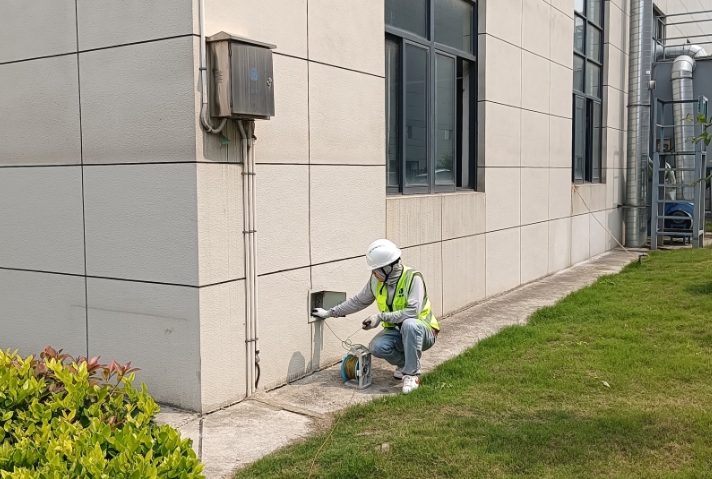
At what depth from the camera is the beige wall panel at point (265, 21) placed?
18.1 ft

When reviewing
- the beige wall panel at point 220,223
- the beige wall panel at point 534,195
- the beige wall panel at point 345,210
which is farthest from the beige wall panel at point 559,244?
the beige wall panel at point 220,223

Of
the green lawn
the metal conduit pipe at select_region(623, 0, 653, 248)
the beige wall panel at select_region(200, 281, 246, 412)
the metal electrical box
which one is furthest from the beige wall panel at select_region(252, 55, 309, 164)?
the metal conduit pipe at select_region(623, 0, 653, 248)

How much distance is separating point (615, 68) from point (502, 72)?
721 centimetres

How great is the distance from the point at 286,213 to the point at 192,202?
42.0 inches

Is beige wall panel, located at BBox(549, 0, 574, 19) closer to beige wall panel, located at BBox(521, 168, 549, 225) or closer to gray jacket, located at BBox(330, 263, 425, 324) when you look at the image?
beige wall panel, located at BBox(521, 168, 549, 225)

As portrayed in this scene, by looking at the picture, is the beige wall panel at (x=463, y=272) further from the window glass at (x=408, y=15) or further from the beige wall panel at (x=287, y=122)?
the beige wall panel at (x=287, y=122)

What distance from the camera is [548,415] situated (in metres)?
5.52

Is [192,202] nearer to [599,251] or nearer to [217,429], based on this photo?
[217,429]

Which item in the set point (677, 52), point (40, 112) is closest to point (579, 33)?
point (677, 52)

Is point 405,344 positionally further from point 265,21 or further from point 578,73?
point 578,73

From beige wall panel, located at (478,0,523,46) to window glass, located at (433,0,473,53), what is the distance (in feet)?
0.66

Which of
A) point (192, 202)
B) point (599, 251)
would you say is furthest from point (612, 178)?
point (192, 202)

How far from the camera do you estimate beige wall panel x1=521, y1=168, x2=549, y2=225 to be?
11.6m

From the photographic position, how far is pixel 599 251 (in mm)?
15953
